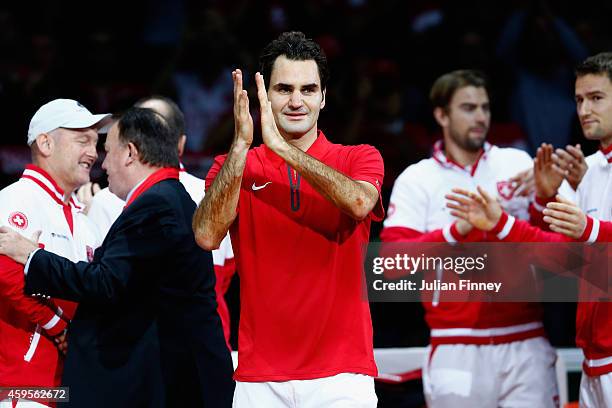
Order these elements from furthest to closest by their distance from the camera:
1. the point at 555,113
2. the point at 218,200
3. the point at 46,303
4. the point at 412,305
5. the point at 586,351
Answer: the point at 555,113
the point at 412,305
the point at 586,351
the point at 46,303
the point at 218,200

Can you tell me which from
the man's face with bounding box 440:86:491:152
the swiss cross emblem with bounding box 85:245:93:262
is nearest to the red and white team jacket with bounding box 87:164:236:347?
the swiss cross emblem with bounding box 85:245:93:262

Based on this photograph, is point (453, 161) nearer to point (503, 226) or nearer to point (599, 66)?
point (503, 226)

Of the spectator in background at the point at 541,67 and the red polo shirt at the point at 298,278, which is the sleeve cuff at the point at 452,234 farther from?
the spectator in background at the point at 541,67

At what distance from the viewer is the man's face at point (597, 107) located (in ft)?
16.0

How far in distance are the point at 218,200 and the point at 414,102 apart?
4767mm

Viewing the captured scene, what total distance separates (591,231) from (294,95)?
159 centimetres

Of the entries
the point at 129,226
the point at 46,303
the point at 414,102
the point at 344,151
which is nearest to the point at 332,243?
the point at 344,151

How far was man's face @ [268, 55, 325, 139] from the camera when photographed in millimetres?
3828

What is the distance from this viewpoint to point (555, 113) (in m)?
7.98

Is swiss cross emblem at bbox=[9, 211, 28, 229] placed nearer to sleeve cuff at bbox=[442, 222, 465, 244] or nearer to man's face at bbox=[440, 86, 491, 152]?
sleeve cuff at bbox=[442, 222, 465, 244]

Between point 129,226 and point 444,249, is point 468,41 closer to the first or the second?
point 444,249

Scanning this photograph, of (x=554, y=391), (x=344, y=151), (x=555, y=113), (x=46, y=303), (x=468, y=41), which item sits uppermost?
(x=468, y=41)

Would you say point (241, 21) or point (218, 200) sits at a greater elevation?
point (241, 21)

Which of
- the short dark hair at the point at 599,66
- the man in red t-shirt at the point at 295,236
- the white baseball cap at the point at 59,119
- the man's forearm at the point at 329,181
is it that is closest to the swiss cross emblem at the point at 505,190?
the short dark hair at the point at 599,66
